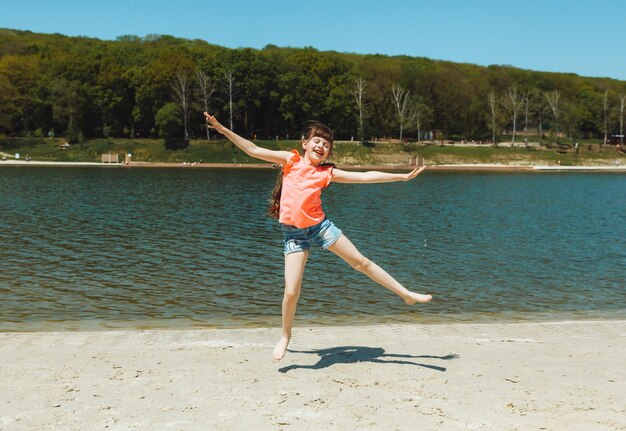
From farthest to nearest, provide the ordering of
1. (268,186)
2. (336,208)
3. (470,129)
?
A: (470,129), (268,186), (336,208)

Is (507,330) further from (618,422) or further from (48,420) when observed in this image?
(48,420)

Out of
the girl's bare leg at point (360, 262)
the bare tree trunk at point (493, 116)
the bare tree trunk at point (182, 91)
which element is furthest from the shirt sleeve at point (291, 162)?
the bare tree trunk at point (493, 116)

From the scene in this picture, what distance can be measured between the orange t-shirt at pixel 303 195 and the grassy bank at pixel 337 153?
327ft

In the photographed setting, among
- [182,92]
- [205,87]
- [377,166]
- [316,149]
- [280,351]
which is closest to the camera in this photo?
[316,149]

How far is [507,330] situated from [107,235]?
19.9 meters

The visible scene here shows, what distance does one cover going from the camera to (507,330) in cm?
1128

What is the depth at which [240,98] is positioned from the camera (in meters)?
120

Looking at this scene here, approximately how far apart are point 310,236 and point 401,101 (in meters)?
130

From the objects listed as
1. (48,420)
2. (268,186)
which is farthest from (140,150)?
(48,420)

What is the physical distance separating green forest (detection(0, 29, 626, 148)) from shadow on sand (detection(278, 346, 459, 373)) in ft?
349

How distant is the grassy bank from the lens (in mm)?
108750

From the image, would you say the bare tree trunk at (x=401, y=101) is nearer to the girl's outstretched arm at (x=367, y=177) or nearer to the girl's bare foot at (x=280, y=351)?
the girl's outstretched arm at (x=367, y=177)

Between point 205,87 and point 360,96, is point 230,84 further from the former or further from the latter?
point 360,96

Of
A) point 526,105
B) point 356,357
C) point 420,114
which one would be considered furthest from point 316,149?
point 526,105
